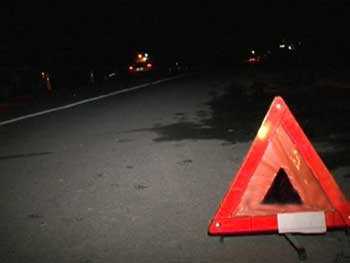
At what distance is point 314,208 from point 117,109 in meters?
11.3

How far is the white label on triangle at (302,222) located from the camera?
3857mm

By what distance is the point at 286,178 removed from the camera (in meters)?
3.99

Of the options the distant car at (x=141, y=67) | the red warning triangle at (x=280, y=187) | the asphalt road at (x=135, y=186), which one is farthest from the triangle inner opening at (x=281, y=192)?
the distant car at (x=141, y=67)

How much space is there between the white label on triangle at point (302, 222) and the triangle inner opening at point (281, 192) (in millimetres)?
133

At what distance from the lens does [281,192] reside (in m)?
4.01

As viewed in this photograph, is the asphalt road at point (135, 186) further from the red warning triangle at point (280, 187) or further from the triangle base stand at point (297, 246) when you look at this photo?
the red warning triangle at point (280, 187)

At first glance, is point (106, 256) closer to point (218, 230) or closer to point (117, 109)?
point (218, 230)

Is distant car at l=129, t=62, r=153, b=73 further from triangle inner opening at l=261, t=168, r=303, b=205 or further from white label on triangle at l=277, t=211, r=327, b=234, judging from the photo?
white label on triangle at l=277, t=211, r=327, b=234

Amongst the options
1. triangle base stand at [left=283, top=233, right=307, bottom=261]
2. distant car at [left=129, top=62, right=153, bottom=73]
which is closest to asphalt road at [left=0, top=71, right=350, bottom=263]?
triangle base stand at [left=283, top=233, right=307, bottom=261]

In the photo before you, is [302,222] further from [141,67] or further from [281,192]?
[141,67]

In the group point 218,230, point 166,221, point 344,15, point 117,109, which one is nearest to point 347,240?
point 218,230

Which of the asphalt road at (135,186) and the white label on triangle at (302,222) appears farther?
the asphalt road at (135,186)

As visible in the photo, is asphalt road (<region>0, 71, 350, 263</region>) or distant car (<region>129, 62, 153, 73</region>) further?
distant car (<region>129, 62, 153, 73</region>)

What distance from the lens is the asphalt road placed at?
4.23 metres
